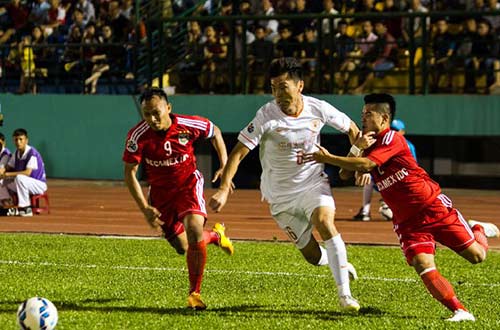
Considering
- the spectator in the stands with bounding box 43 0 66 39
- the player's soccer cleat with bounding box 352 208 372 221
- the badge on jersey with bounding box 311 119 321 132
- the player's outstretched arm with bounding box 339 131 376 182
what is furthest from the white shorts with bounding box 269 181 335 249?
the spectator in the stands with bounding box 43 0 66 39

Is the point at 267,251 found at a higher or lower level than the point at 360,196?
higher

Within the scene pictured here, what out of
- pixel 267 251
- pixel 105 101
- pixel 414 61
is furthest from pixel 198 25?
pixel 267 251

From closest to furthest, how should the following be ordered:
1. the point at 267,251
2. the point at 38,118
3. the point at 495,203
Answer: the point at 267,251 < the point at 495,203 < the point at 38,118

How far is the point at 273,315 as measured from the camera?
9781 millimetres

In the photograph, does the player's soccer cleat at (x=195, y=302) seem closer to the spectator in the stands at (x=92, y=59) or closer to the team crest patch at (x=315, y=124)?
the team crest patch at (x=315, y=124)

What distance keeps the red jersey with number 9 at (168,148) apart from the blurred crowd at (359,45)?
508 inches

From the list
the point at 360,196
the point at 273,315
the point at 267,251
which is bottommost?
the point at 360,196

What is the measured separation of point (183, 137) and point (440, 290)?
109 inches

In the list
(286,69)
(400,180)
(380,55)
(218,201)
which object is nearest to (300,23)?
(380,55)

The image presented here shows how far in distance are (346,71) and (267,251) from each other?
32.1 feet

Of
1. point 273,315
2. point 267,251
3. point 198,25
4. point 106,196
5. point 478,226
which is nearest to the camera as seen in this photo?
point 273,315

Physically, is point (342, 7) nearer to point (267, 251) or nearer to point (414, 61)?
point (414, 61)

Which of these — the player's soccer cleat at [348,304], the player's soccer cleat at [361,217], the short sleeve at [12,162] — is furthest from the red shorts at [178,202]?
the short sleeve at [12,162]

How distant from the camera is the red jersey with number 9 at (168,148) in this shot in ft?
34.6
